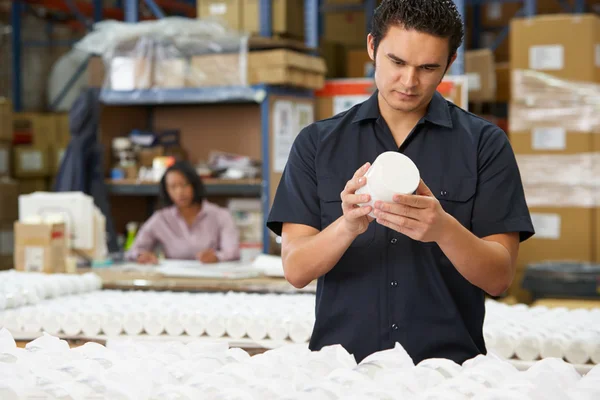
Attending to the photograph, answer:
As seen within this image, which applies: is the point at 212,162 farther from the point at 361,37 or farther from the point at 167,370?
the point at 167,370

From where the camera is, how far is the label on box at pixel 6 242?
7996mm

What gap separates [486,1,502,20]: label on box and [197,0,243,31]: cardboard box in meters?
5.67

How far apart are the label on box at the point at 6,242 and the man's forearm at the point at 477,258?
6796 millimetres

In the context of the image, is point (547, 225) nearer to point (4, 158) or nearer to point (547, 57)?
point (547, 57)

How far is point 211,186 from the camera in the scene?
6336 millimetres

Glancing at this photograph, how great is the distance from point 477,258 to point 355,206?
0.99 ft

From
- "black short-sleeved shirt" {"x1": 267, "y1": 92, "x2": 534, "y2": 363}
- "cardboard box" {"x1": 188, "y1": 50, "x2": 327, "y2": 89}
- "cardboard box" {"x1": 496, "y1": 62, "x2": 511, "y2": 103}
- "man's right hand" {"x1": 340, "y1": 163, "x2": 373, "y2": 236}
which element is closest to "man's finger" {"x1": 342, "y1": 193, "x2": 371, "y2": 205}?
"man's right hand" {"x1": 340, "y1": 163, "x2": 373, "y2": 236}

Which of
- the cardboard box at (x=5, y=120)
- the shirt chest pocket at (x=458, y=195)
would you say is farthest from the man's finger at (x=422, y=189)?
the cardboard box at (x=5, y=120)

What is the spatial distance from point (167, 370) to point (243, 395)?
0.75 feet

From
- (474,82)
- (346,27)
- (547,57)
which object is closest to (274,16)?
(474,82)

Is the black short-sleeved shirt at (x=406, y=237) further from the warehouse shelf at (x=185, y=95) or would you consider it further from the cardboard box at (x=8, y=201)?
the cardboard box at (x=8, y=201)

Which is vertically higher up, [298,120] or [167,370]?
[298,120]

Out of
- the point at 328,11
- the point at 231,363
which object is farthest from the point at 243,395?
the point at 328,11

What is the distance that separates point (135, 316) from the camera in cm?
298
